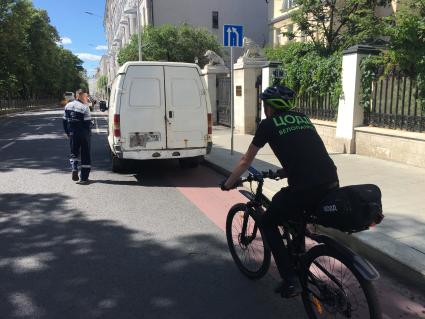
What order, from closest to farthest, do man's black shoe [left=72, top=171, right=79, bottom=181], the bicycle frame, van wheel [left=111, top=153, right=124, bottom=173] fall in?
the bicycle frame, man's black shoe [left=72, top=171, right=79, bottom=181], van wheel [left=111, top=153, right=124, bottom=173]

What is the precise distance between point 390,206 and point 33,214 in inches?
196

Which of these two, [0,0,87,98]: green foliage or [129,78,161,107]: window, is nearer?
[129,78,161,107]: window

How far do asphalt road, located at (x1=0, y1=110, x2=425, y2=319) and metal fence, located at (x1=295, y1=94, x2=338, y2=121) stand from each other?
4.41m

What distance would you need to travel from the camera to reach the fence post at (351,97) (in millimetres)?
9602

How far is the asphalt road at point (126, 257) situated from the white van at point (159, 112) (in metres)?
0.70

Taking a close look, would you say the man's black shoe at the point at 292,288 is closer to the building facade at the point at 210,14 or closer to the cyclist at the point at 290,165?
the cyclist at the point at 290,165

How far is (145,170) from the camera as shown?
376 inches

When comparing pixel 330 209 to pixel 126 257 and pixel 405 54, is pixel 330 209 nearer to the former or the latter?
pixel 126 257

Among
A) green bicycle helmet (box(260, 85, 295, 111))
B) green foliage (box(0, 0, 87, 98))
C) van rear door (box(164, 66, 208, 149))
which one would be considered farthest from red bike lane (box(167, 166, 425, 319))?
green foliage (box(0, 0, 87, 98))

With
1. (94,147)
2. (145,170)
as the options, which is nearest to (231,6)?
(94,147)

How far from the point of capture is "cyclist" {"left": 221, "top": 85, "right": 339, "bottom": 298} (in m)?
3.06

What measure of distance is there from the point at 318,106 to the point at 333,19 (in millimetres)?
4003

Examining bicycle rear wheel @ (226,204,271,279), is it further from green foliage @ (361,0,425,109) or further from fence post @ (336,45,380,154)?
fence post @ (336,45,380,154)

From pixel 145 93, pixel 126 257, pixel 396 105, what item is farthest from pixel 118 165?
pixel 396 105
